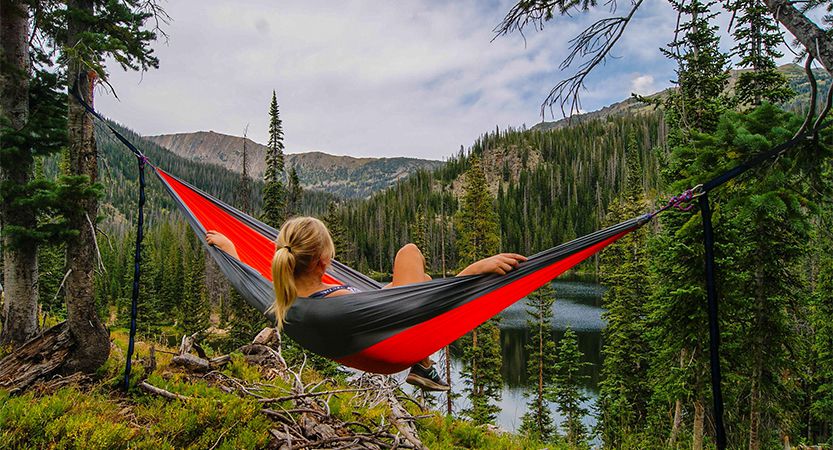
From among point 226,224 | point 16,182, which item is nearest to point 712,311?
point 226,224

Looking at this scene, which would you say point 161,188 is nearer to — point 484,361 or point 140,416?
point 484,361

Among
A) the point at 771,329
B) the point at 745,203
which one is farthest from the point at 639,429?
the point at 745,203

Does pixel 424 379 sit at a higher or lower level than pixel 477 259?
higher

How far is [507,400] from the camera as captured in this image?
1484cm

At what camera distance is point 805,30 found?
191cm

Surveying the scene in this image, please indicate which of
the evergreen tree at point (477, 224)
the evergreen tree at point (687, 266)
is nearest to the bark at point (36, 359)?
the evergreen tree at point (687, 266)

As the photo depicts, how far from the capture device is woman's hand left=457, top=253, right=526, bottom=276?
1.82m

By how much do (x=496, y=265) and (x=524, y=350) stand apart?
63.7ft

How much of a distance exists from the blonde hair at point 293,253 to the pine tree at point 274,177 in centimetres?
1281

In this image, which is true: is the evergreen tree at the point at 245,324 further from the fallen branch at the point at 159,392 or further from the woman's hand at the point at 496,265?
the woman's hand at the point at 496,265

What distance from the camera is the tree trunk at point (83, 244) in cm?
301

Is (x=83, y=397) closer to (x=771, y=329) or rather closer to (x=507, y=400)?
(x=771, y=329)

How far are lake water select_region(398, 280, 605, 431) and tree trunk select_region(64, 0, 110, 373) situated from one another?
622cm

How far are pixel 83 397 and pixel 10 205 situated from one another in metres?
2.25
